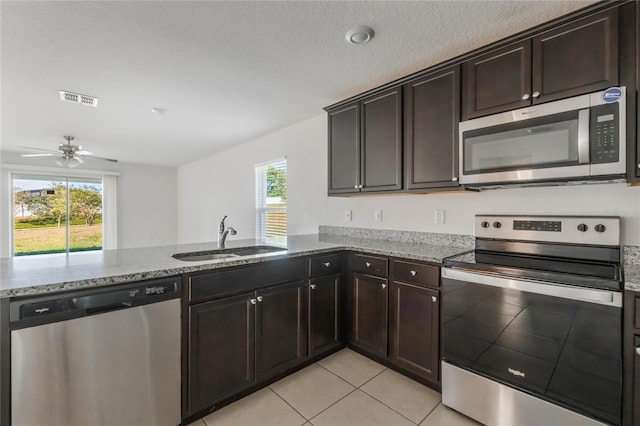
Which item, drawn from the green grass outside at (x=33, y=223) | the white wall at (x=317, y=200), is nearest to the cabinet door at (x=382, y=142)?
the white wall at (x=317, y=200)

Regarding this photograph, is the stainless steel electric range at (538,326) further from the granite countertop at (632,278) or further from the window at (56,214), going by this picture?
the window at (56,214)

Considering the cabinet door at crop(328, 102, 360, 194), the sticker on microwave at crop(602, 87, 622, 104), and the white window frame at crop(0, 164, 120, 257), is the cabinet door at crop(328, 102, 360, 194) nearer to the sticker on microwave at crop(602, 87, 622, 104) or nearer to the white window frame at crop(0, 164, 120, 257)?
the sticker on microwave at crop(602, 87, 622, 104)

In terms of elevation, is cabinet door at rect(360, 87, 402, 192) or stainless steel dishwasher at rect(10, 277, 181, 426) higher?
cabinet door at rect(360, 87, 402, 192)

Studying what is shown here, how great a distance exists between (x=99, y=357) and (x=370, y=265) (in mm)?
1760

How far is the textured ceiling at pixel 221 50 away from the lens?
159 centimetres

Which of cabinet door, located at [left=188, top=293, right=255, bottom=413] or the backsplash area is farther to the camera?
the backsplash area

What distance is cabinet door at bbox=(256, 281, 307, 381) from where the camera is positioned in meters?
1.94

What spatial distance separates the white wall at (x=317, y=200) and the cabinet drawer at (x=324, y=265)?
734mm

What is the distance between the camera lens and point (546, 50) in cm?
166

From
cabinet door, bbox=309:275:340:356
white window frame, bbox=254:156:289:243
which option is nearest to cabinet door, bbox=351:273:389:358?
cabinet door, bbox=309:275:340:356

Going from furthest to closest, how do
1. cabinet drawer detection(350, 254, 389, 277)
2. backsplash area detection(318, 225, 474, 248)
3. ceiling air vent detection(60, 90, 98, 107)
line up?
ceiling air vent detection(60, 90, 98, 107) < backsplash area detection(318, 225, 474, 248) < cabinet drawer detection(350, 254, 389, 277)

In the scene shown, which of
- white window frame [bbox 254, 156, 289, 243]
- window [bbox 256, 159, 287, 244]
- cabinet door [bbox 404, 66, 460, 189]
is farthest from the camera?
white window frame [bbox 254, 156, 289, 243]

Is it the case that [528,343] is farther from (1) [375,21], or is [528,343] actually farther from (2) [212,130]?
(2) [212,130]

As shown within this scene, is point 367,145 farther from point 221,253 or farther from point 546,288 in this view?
point 546,288
